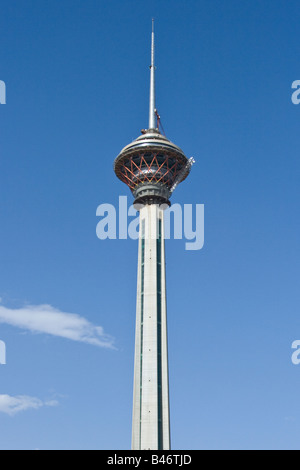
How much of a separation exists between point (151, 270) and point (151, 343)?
573 inches

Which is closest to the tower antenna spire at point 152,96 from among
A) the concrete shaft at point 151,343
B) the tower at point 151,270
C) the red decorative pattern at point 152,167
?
the tower at point 151,270

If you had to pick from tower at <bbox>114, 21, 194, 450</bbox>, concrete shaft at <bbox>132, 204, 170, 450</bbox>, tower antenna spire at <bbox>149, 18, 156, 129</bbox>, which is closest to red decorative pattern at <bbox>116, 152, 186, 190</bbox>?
tower at <bbox>114, 21, 194, 450</bbox>

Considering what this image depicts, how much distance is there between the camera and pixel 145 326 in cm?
10319

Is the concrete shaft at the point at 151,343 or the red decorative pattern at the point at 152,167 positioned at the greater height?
the red decorative pattern at the point at 152,167

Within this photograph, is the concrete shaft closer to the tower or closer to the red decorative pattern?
the tower

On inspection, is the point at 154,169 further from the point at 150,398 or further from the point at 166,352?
the point at 150,398

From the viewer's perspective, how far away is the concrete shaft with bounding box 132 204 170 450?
95438 millimetres

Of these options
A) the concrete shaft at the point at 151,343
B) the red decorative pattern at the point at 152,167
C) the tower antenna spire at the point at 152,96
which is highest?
the tower antenna spire at the point at 152,96

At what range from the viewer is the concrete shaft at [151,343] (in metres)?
95.4

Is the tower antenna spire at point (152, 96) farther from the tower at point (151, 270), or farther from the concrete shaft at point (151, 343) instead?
the concrete shaft at point (151, 343)

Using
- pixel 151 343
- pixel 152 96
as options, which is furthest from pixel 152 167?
pixel 151 343
